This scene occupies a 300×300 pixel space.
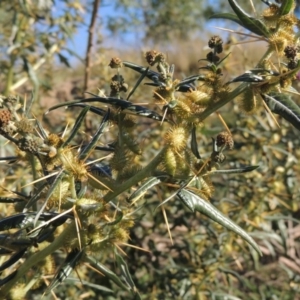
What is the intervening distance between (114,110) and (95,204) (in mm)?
206

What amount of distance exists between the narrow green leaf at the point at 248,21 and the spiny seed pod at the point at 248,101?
119 millimetres

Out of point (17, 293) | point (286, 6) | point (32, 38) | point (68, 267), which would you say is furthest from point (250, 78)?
point (32, 38)

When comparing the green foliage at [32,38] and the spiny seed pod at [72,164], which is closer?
the spiny seed pod at [72,164]

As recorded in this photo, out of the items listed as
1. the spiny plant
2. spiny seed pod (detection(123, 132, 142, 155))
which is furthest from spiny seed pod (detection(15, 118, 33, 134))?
spiny seed pod (detection(123, 132, 142, 155))

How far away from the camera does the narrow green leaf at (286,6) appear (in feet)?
3.57

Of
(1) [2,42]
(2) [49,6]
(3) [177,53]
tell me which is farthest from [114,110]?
(3) [177,53]

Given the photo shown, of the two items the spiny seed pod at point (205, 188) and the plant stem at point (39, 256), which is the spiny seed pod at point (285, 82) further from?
the plant stem at point (39, 256)

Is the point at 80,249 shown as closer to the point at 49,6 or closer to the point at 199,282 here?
the point at 199,282

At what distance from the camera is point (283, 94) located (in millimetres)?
1087

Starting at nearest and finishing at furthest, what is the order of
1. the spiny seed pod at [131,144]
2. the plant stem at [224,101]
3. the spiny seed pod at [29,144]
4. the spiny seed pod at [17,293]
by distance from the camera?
the spiny seed pod at [29,144], the plant stem at [224,101], the spiny seed pod at [131,144], the spiny seed pod at [17,293]

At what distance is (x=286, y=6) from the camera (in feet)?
3.57

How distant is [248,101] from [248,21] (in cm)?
15

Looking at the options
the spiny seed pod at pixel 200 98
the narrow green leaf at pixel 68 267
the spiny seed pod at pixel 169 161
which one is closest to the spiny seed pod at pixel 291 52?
the spiny seed pod at pixel 200 98

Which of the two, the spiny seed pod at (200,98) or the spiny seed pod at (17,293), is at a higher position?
the spiny seed pod at (200,98)
